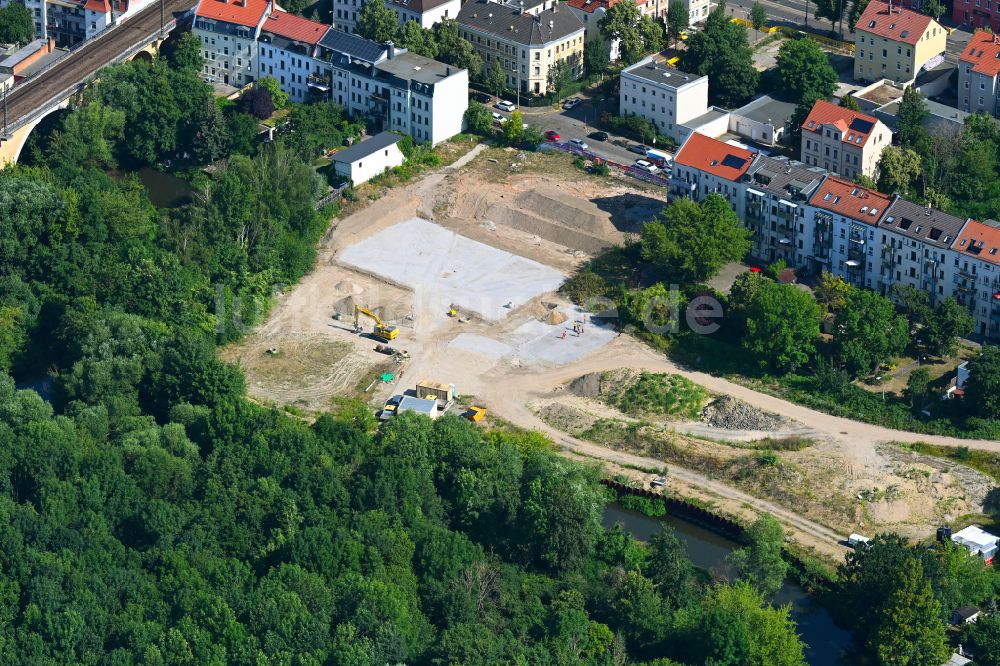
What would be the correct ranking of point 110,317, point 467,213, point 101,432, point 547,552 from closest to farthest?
point 547,552 → point 101,432 → point 110,317 → point 467,213

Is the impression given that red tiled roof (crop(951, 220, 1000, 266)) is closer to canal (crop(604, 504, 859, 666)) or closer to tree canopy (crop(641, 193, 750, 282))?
tree canopy (crop(641, 193, 750, 282))

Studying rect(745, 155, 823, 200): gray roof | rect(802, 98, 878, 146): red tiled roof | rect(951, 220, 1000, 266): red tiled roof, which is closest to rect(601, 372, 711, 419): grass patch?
rect(745, 155, 823, 200): gray roof

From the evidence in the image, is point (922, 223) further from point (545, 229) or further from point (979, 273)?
point (545, 229)

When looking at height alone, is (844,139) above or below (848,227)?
above

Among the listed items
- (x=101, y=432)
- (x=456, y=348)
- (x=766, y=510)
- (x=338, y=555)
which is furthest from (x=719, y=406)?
(x=101, y=432)

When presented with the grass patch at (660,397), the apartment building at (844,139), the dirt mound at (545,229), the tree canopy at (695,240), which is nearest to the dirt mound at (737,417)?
the grass patch at (660,397)

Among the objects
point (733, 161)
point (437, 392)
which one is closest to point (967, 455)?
point (733, 161)

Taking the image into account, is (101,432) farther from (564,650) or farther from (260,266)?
(564,650)
